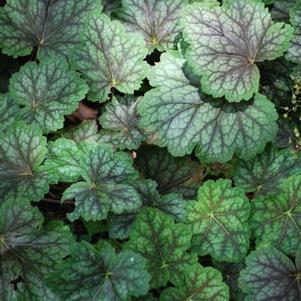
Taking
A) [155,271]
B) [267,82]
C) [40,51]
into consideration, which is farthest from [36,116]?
[267,82]

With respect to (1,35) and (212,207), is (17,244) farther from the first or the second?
(1,35)

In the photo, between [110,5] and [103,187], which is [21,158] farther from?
[110,5]

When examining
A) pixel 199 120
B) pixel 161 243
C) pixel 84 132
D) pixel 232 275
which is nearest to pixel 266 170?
pixel 199 120

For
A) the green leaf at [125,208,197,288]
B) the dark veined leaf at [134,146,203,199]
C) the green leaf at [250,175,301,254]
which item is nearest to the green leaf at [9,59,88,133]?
the dark veined leaf at [134,146,203,199]

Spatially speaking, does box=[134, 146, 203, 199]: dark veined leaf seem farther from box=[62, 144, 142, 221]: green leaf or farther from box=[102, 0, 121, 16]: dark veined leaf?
box=[102, 0, 121, 16]: dark veined leaf

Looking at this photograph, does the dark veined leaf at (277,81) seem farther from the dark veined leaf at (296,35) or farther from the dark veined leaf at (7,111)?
the dark veined leaf at (7,111)

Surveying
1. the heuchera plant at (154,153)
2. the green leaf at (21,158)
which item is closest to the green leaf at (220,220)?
the heuchera plant at (154,153)

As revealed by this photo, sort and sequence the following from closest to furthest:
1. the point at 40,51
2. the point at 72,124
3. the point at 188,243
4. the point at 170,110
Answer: the point at 188,243
the point at 170,110
the point at 40,51
the point at 72,124
